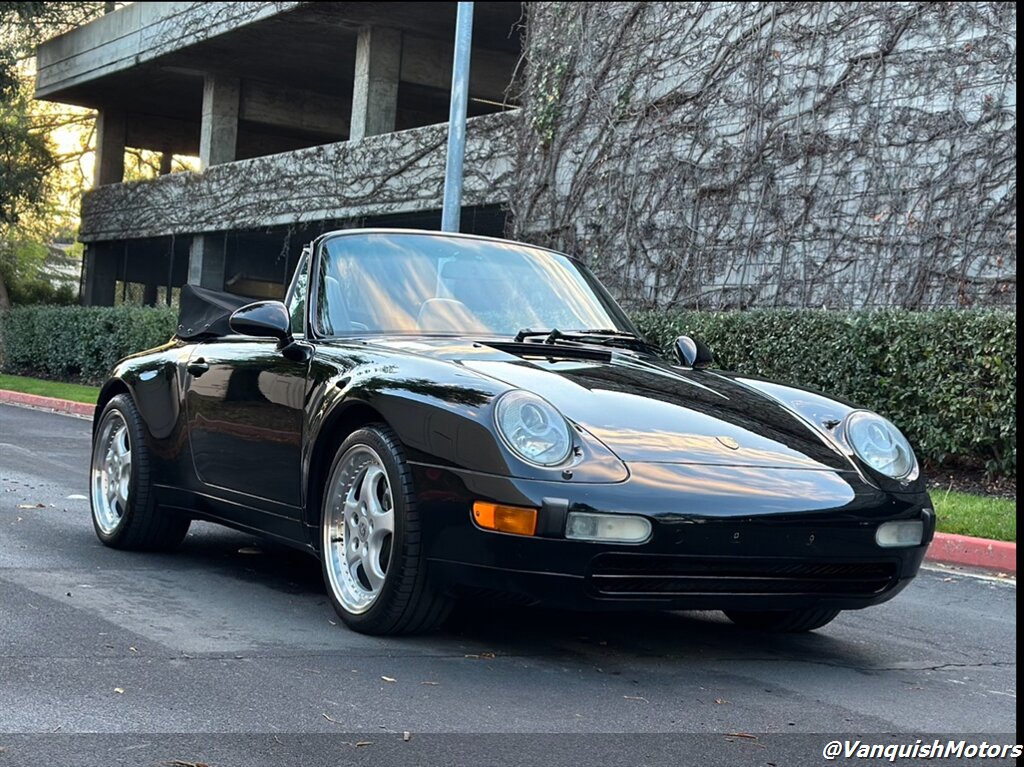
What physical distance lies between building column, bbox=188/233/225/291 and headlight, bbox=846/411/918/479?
2566cm

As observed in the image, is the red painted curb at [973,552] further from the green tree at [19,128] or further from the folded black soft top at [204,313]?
the green tree at [19,128]

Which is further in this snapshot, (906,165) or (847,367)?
(906,165)

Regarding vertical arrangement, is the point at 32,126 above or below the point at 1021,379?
above

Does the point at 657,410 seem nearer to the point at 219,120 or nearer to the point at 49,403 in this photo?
the point at 49,403

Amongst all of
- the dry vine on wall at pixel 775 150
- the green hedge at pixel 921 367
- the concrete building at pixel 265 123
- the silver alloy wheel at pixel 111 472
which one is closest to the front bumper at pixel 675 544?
the silver alloy wheel at pixel 111 472

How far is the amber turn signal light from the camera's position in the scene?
4184mm

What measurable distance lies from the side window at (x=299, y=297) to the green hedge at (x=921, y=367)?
489 cm

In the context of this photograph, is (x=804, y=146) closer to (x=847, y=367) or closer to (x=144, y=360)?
(x=847, y=367)

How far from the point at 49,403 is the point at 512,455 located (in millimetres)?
17232

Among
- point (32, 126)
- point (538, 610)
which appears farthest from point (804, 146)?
point (32, 126)

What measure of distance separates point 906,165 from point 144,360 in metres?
9.82

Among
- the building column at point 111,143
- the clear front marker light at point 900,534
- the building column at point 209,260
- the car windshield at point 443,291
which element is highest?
the building column at point 111,143

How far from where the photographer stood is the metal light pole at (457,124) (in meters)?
15.8

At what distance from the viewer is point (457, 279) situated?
582cm
